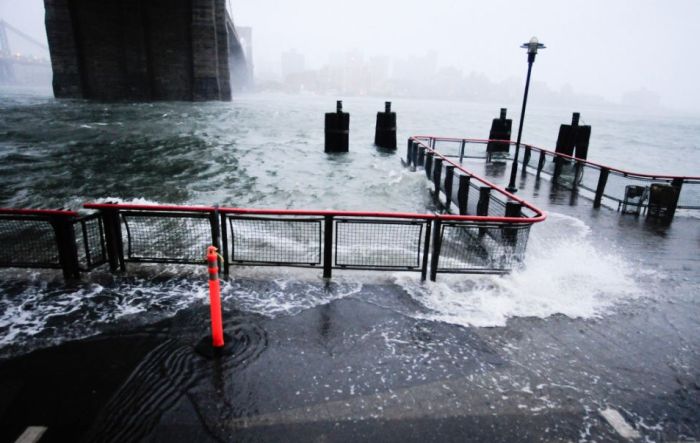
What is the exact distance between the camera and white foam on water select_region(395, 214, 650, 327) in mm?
5664

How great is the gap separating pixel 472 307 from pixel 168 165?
20767 millimetres

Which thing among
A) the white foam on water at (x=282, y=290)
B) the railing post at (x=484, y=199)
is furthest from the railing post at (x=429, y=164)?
the white foam on water at (x=282, y=290)

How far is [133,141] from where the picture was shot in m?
29.8

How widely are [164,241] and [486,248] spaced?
513 centimetres

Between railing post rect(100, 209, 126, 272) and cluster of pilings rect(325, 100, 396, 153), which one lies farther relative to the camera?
cluster of pilings rect(325, 100, 396, 153)

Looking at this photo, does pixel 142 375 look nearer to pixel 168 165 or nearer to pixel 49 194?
pixel 49 194

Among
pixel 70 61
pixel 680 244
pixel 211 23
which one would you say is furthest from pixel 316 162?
pixel 70 61

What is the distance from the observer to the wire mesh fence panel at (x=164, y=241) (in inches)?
253

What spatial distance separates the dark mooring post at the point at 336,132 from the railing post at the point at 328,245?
22.8 meters

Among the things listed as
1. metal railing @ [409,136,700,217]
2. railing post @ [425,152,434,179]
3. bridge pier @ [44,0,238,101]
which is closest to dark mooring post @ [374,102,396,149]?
railing post @ [425,152,434,179]

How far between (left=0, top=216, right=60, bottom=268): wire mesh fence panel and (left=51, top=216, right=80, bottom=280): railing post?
187mm

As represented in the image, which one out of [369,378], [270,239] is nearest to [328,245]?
[270,239]

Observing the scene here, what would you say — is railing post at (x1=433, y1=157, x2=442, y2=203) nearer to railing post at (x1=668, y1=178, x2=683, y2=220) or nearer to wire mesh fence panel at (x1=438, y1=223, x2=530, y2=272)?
railing post at (x1=668, y1=178, x2=683, y2=220)

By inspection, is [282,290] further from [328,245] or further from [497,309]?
[497,309]
